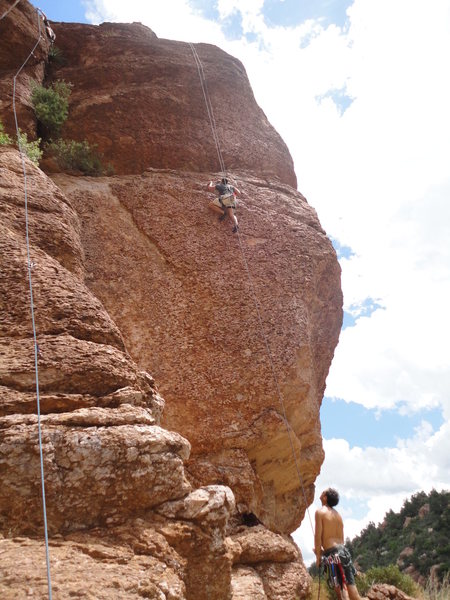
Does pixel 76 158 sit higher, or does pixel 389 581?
pixel 76 158

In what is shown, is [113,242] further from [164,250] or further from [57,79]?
[57,79]

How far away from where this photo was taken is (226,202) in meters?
11.6

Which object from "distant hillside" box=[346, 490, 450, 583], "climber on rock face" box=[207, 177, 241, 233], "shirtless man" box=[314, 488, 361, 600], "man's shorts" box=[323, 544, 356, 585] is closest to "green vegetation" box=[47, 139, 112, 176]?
"climber on rock face" box=[207, 177, 241, 233]

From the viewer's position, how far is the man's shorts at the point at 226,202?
457 inches

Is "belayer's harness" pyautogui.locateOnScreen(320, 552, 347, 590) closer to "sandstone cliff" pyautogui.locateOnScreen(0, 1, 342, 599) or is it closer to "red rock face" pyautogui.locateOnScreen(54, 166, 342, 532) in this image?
"sandstone cliff" pyautogui.locateOnScreen(0, 1, 342, 599)

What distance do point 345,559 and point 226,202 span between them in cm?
764

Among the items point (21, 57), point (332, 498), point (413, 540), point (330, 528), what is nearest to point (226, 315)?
point (332, 498)

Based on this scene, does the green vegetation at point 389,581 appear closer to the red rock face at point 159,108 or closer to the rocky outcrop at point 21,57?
the red rock face at point 159,108

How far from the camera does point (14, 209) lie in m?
7.96

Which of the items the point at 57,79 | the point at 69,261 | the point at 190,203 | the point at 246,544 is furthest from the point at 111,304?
the point at 57,79

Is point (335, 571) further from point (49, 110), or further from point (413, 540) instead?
point (413, 540)

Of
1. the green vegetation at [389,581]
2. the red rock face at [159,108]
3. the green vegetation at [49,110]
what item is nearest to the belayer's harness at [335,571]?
the green vegetation at [389,581]

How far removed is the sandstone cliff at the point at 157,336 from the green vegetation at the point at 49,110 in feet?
1.39

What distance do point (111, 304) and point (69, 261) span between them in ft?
4.59
